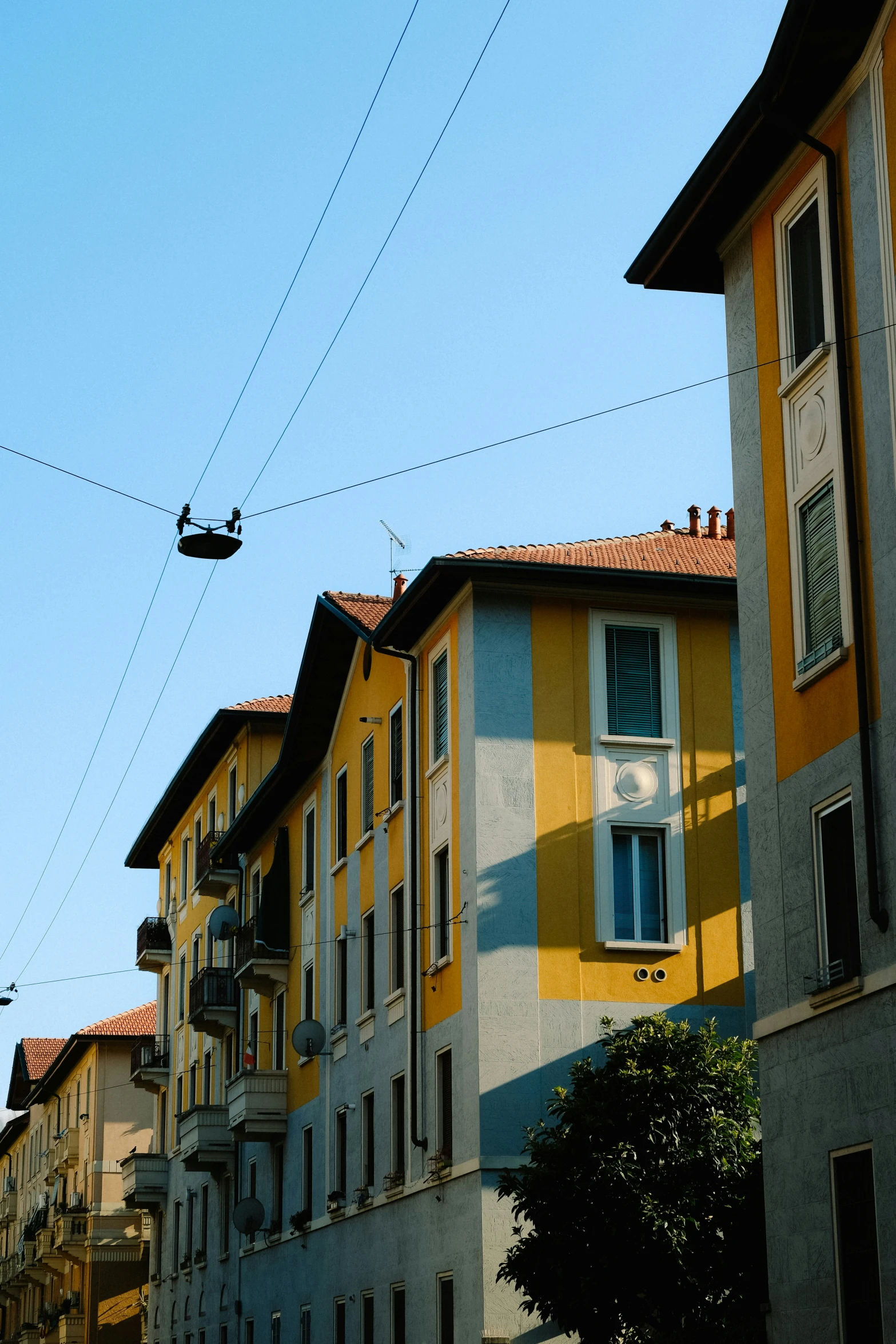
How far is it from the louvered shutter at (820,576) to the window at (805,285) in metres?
1.51

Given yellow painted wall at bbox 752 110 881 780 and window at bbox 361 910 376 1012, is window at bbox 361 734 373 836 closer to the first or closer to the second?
window at bbox 361 910 376 1012

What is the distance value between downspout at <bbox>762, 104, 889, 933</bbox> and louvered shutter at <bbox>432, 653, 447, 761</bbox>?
12.1 metres

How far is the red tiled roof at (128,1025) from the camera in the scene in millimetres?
62719

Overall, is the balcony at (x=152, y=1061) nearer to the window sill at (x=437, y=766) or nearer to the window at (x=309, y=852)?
the window at (x=309, y=852)

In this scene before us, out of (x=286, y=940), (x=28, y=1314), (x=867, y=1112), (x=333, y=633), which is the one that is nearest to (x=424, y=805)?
(x=333, y=633)

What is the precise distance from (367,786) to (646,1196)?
1297 cm

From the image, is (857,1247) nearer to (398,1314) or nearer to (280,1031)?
(398,1314)

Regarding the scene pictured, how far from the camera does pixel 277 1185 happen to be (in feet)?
122

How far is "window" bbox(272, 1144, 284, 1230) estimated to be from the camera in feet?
120

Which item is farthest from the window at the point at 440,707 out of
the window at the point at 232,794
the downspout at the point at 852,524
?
the window at the point at 232,794

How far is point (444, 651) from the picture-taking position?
28.0 m

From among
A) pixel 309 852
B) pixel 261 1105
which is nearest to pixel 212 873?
pixel 309 852

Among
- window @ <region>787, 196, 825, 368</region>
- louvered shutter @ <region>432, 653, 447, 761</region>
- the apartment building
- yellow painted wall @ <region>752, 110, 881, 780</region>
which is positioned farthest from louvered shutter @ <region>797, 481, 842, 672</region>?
louvered shutter @ <region>432, 653, 447, 761</region>

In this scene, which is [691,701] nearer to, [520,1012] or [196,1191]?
[520,1012]
